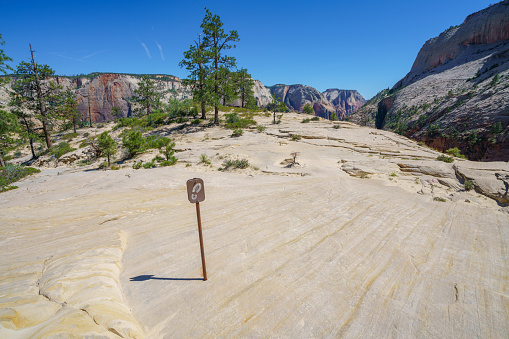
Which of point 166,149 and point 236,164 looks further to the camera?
point 166,149

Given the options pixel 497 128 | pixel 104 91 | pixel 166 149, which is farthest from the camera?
pixel 104 91

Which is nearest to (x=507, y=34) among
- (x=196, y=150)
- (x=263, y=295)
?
(x=196, y=150)

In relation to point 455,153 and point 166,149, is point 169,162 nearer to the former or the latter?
point 166,149

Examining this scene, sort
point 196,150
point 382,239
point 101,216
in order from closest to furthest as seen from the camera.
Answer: point 382,239
point 101,216
point 196,150

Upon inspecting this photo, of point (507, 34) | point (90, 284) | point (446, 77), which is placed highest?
point (507, 34)

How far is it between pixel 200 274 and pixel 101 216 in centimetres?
455

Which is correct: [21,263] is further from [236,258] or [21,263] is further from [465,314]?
[465,314]

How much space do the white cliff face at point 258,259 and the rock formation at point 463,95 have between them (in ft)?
110

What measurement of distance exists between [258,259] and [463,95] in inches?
2542

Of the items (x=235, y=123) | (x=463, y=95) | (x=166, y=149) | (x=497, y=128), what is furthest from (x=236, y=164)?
(x=463, y=95)

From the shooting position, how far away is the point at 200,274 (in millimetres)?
4066

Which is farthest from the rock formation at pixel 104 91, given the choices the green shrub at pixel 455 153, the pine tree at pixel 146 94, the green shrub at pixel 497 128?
the green shrub at pixel 455 153

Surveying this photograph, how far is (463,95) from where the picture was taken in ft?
147

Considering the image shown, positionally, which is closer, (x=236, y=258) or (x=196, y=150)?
(x=236, y=258)
